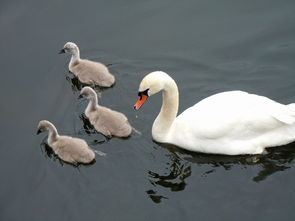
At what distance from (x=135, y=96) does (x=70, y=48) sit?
1560 millimetres

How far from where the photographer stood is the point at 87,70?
10852mm

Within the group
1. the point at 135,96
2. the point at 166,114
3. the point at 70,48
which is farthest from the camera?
the point at 70,48

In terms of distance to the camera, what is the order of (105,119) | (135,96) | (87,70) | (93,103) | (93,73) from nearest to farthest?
(105,119)
(93,103)
(135,96)
(93,73)
(87,70)

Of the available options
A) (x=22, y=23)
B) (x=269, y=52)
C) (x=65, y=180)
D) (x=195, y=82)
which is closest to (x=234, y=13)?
A: (x=269, y=52)

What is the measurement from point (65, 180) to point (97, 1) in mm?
4824

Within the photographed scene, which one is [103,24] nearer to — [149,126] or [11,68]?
[11,68]

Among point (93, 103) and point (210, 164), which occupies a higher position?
point (93, 103)

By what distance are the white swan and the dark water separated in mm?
194

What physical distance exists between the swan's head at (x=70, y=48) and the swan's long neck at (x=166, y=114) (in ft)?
7.98

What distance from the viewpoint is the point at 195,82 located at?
10.7 meters

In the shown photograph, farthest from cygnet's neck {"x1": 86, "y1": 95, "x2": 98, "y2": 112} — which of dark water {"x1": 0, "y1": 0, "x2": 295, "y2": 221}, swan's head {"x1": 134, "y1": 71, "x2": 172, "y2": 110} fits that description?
swan's head {"x1": 134, "y1": 71, "x2": 172, "y2": 110}

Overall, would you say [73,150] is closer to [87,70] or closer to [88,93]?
[88,93]

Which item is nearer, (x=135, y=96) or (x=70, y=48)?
(x=135, y=96)

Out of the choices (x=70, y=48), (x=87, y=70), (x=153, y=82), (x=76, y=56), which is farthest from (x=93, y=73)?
(x=153, y=82)
